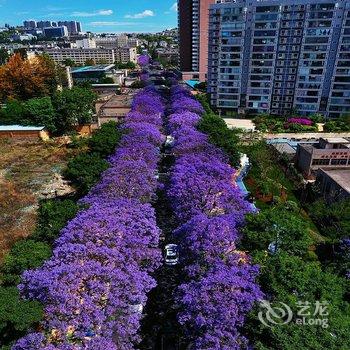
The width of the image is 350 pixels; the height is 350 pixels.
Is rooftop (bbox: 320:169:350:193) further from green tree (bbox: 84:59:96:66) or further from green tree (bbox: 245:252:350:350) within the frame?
green tree (bbox: 84:59:96:66)

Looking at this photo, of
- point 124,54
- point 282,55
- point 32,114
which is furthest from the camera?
point 124,54

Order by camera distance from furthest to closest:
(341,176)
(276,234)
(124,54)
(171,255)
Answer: (124,54), (341,176), (171,255), (276,234)

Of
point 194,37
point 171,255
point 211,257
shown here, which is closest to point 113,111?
point 171,255

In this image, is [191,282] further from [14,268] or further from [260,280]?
[14,268]

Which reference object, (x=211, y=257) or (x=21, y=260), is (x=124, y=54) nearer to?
(x=21, y=260)
